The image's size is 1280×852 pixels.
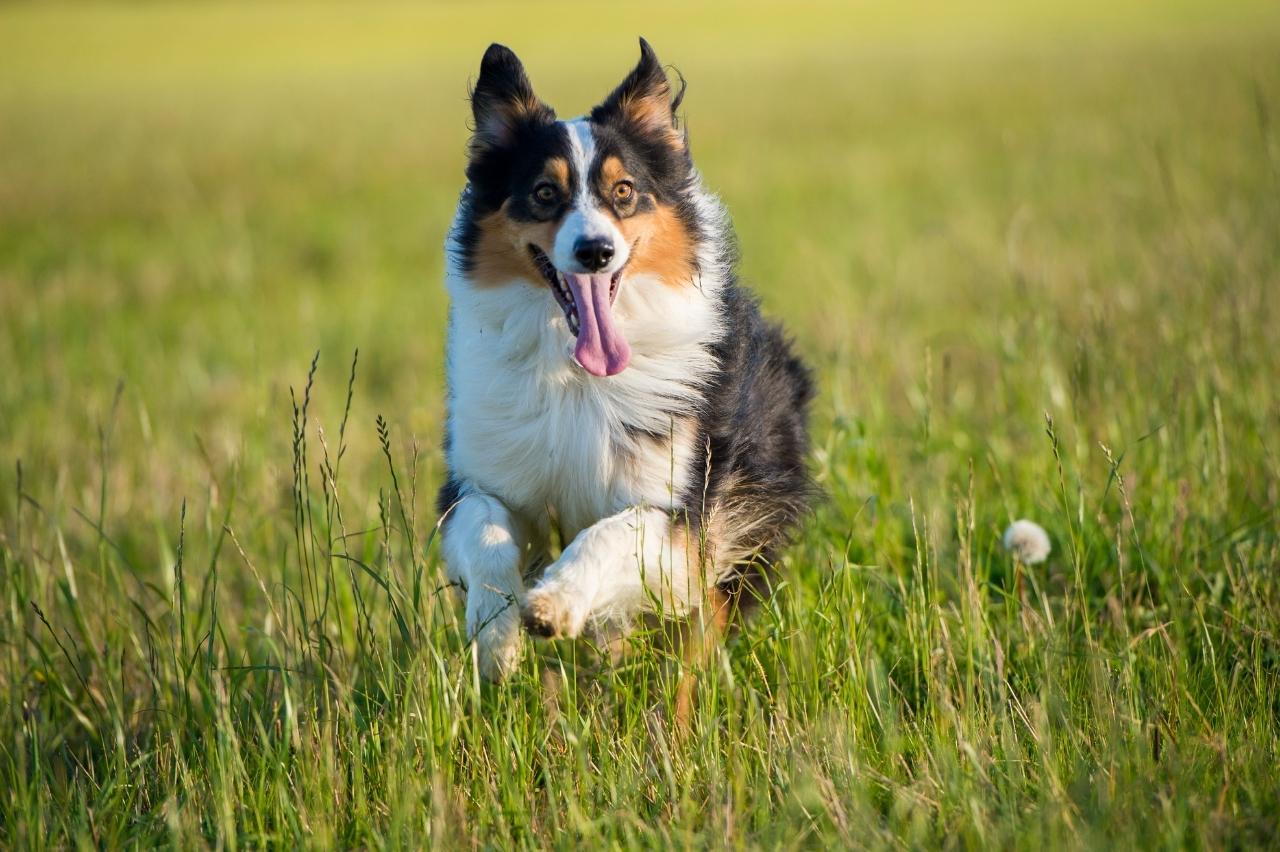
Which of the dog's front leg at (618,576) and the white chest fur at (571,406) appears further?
the white chest fur at (571,406)

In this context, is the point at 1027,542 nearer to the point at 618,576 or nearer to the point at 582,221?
the point at 618,576

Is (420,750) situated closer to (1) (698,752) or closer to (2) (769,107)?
(1) (698,752)

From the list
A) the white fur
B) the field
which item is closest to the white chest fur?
the white fur

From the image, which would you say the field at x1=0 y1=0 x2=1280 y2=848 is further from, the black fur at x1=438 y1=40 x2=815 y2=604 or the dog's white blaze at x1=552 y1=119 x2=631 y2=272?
the dog's white blaze at x1=552 y1=119 x2=631 y2=272

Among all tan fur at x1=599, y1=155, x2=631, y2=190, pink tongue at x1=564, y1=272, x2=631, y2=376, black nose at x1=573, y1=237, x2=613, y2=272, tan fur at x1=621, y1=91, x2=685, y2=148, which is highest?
tan fur at x1=621, y1=91, x2=685, y2=148

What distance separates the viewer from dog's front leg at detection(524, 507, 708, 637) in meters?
→ 3.18

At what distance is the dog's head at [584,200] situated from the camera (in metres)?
3.67

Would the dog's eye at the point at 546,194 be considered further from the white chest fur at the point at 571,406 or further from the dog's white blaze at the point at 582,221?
the white chest fur at the point at 571,406

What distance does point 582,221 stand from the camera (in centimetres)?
362

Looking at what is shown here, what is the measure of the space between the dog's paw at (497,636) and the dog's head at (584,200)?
2.48 feet

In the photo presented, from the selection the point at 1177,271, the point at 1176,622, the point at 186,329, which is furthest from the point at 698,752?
the point at 186,329

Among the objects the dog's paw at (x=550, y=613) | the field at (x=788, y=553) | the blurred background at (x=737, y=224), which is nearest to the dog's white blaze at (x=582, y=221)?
the blurred background at (x=737, y=224)

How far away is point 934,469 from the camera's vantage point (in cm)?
527

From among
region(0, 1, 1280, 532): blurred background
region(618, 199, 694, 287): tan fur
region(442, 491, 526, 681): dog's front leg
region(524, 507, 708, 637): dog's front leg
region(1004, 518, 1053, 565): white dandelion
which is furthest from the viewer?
region(0, 1, 1280, 532): blurred background
